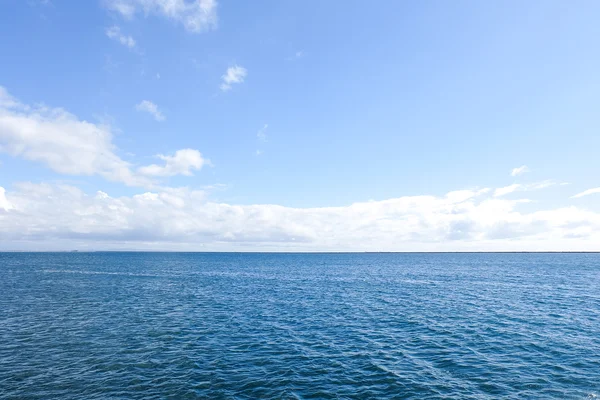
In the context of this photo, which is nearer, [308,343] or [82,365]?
[82,365]

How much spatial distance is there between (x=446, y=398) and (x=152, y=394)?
20.9 metres

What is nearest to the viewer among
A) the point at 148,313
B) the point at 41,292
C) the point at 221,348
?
the point at 221,348

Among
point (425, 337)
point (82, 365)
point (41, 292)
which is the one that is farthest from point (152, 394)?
point (41, 292)

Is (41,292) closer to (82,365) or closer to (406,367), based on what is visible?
(82,365)

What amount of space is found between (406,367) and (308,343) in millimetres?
11185

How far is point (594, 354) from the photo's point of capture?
3291cm

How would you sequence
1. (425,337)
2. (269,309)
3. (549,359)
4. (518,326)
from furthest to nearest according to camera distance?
1. (269,309)
2. (518,326)
3. (425,337)
4. (549,359)

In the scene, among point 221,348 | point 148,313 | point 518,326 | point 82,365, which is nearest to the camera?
point 82,365

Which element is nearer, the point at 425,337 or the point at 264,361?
the point at 264,361

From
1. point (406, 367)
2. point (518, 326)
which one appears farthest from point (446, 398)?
point (518, 326)

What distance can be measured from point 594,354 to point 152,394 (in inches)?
1612

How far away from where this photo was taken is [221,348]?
113 feet

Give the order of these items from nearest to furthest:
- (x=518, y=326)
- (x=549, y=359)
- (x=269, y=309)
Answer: (x=549, y=359) < (x=518, y=326) < (x=269, y=309)

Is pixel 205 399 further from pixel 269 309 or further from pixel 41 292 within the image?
pixel 41 292
